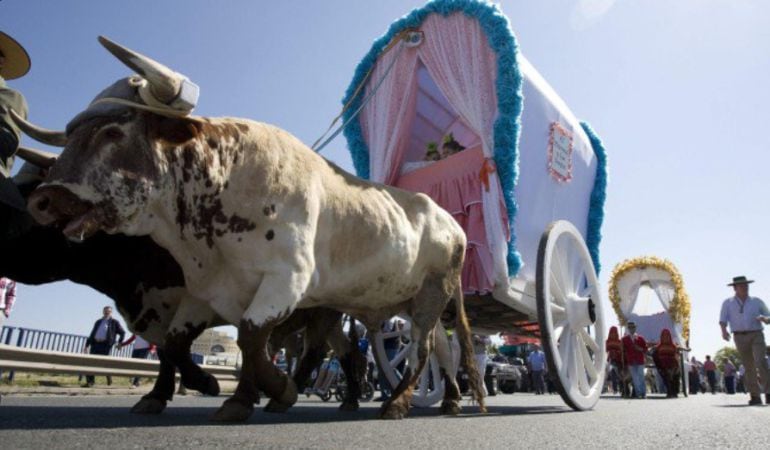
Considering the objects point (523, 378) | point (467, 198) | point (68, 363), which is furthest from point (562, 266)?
point (523, 378)

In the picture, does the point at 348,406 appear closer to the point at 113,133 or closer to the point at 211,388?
the point at 211,388

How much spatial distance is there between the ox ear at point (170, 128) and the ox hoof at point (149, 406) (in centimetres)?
173

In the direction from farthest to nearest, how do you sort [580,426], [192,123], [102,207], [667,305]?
[667,305] < [580,426] < [192,123] < [102,207]

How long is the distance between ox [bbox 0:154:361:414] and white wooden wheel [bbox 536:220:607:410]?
2412mm

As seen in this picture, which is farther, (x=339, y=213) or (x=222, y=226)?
(x=339, y=213)

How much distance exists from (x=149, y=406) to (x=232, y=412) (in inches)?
39.5

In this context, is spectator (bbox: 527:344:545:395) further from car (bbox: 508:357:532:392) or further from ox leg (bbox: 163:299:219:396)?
ox leg (bbox: 163:299:219:396)

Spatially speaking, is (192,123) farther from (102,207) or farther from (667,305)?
(667,305)

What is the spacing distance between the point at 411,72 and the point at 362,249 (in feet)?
9.74

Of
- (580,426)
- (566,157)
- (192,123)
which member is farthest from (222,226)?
(566,157)

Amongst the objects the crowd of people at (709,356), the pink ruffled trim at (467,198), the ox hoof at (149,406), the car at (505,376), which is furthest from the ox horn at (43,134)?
the car at (505,376)

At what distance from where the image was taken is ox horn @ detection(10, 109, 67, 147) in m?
3.09

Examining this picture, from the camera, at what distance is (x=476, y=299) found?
5477mm

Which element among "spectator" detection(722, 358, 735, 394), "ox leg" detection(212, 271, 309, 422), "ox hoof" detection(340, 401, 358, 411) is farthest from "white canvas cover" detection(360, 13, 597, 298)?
"spectator" detection(722, 358, 735, 394)
